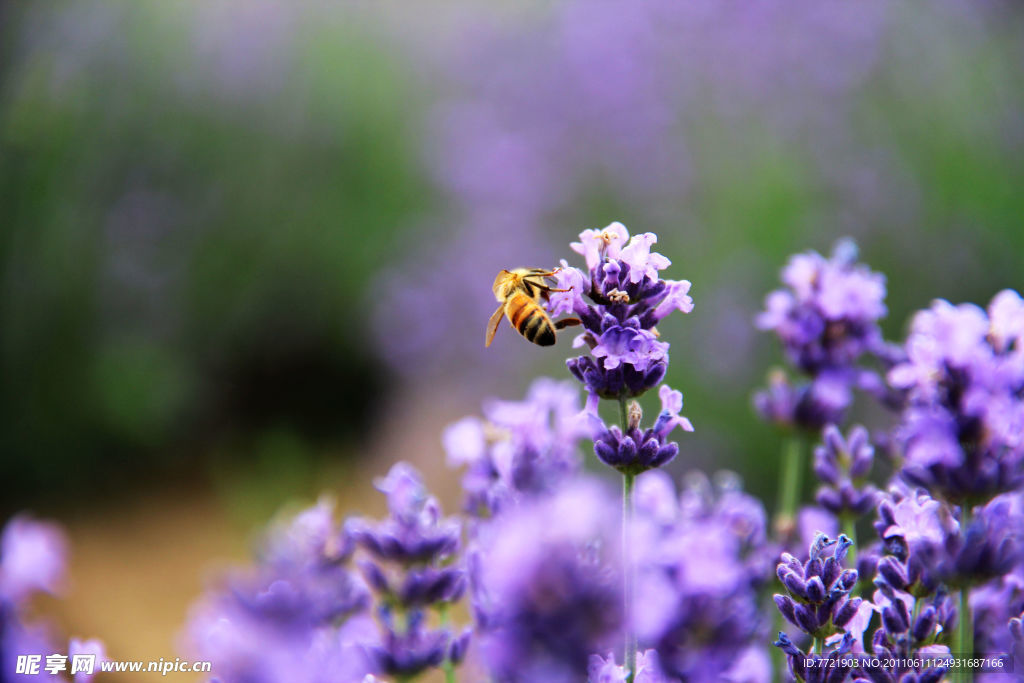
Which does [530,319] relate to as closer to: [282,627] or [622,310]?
[622,310]

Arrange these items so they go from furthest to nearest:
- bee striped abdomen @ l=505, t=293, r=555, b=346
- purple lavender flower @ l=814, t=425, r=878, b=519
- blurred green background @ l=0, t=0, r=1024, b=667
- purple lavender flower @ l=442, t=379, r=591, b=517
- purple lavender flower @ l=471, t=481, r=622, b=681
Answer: blurred green background @ l=0, t=0, r=1024, b=667 < bee striped abdomen @ l=505, t=293, r=555, b=346 < purple lavender flower @ l=814, t=425, r=878, b=519 < purple lavender flower @ l=442, t=379, r=591, b=517 < purple lavender flower @ l=471, t=481, r=622, b=681

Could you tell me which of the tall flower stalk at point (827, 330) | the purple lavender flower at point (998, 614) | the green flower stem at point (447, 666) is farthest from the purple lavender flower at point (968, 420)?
the green flower stem at point (447, 666)

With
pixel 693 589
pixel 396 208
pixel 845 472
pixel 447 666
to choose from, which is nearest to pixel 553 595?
pixel 693 589

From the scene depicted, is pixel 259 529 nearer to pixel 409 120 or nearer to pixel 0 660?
pixel 0 660

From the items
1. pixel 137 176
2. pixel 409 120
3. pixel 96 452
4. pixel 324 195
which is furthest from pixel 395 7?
pixel 96 452

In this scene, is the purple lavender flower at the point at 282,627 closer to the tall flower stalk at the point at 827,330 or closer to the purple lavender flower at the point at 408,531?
the purple lavender flower at the point at 408,531

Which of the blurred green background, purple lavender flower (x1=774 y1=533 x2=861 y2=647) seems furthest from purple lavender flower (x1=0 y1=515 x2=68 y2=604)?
the blurred green background

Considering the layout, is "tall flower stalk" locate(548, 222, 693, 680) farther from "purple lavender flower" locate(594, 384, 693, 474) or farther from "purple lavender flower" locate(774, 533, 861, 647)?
"purple lavender flower" locate(774, 533, 861, 647)

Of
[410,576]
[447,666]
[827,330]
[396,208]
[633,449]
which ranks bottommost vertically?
[447,666]
